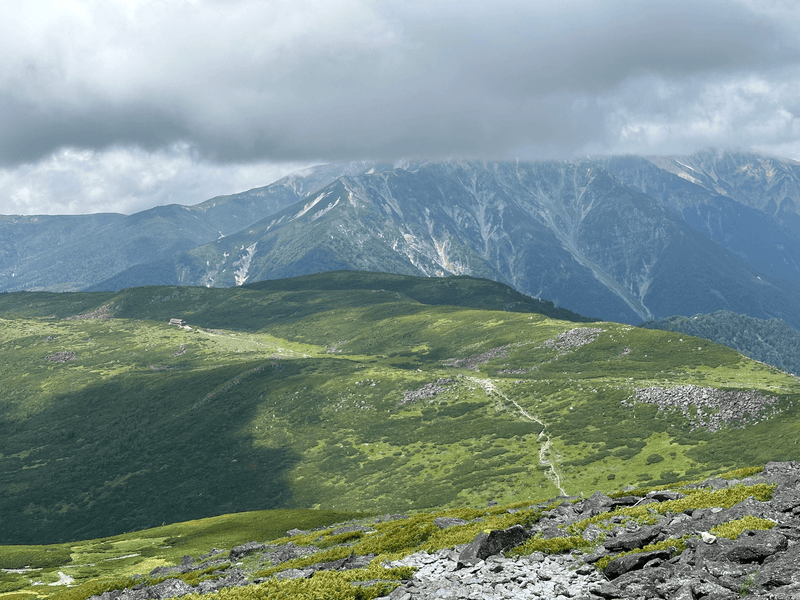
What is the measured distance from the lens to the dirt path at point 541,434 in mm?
110375

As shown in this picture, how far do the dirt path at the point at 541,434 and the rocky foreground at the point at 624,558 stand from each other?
72192 millimetres

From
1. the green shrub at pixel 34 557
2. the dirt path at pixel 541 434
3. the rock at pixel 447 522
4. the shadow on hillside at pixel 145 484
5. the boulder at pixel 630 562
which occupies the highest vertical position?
the boulder at pixel 630 562

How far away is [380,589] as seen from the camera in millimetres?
27141

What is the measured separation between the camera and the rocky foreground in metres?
21.9

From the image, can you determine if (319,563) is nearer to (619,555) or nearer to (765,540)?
(619,555)

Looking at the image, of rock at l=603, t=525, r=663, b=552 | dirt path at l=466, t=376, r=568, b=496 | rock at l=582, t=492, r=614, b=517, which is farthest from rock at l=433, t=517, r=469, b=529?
dirt path at l=466, t=376, r=568, b=496

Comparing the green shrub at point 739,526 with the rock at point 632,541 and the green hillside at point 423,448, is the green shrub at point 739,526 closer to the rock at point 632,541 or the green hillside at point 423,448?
the rock at point 632,541

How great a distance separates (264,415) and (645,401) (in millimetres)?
118033

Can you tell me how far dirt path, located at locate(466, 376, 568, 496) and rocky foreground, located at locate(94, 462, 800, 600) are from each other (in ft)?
237

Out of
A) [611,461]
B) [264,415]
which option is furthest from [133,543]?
[264,415]

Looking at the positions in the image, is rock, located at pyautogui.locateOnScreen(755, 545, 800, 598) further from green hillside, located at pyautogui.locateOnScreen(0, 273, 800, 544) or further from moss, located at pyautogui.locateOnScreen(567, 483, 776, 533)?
green hillside, located at pyautogui.locateOnScreen(0, 273, 800, 544)

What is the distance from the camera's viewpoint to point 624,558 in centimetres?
2470

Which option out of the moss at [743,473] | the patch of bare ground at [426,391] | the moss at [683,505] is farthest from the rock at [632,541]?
the patch of bare ground at [426,391]

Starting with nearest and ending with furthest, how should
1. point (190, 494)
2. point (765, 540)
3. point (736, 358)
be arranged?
point (765, 540) → point (190, 494) → point (736, 358)
